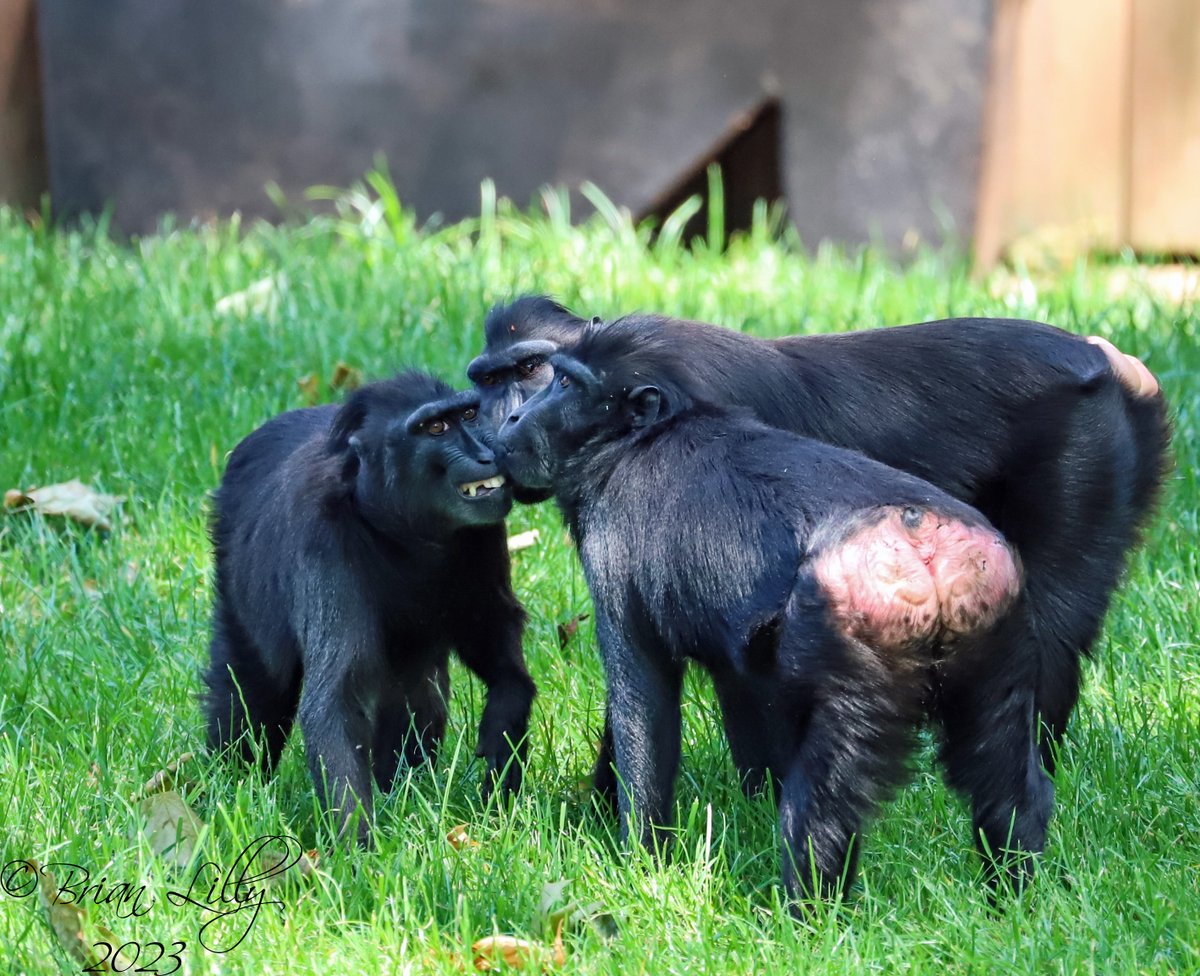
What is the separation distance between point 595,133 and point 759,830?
6542 millimetres

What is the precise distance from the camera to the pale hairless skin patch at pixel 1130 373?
4426 millimetres

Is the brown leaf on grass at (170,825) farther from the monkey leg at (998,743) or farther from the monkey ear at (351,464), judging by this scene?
the monkey leg at (998,743)

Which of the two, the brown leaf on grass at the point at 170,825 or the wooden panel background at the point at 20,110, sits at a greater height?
the wooden panel background at the point at 20,110

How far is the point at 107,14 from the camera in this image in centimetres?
970

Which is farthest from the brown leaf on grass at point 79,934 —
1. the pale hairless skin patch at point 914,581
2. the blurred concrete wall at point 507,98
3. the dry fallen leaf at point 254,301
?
the blurred concrete wall at point 507,98

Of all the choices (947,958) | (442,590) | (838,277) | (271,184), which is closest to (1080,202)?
(838,277)

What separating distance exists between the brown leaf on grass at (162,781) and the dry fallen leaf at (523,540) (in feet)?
5.86

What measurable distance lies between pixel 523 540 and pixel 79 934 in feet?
9.31

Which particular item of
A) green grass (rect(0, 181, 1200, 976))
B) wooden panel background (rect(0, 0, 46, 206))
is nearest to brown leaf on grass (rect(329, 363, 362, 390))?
green grass (rect(0, 181, 1200, 976))

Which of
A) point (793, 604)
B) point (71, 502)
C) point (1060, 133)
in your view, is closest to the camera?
point (793, 604)

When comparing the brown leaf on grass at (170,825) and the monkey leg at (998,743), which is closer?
the monkey leg at (998,743)

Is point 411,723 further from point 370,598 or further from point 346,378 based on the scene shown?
point 346,378

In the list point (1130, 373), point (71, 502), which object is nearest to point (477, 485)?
point (1130, 373)

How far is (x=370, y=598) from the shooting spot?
432cm
